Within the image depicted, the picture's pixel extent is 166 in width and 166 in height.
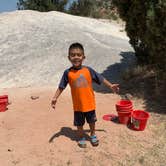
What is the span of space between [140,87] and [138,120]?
2257mm

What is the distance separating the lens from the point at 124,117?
5523mm

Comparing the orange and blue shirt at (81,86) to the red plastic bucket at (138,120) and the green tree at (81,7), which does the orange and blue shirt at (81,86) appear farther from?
the green tree at (81,7)

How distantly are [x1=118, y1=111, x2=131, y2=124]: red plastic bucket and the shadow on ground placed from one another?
2.86 ft

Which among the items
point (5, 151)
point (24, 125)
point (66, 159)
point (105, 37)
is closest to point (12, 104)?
point (24, 125)

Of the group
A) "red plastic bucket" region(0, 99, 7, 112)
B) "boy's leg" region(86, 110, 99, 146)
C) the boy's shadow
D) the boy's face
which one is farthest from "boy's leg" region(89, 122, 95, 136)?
"red plastic bucket" region(0, 99, 7, 112)

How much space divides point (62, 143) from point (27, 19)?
9.33 m

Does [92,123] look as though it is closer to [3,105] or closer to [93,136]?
[93,136]

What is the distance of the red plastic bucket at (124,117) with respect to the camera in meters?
5.48

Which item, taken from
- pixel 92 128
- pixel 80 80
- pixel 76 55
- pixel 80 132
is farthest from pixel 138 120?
pixel 76 55

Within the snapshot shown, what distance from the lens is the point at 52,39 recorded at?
1126cm

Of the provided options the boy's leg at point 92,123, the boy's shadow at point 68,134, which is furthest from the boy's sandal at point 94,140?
the boy's shadow at point 68,134

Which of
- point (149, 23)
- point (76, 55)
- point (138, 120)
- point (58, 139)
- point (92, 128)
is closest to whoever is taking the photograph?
point (76, 55)

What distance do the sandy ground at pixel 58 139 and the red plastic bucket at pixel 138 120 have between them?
0.29 feet

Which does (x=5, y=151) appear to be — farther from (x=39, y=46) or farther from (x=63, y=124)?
(x=39, y=46)
